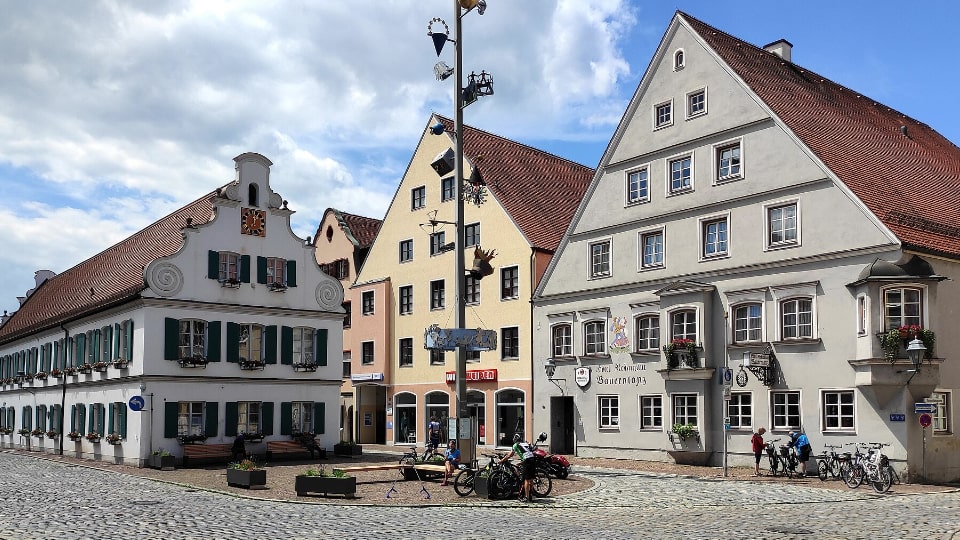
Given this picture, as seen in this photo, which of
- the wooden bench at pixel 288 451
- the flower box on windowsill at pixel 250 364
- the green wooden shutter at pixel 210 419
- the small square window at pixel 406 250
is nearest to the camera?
the green wooden shutter at pixel 210 419

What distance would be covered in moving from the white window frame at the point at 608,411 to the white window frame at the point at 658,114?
10.3 meters

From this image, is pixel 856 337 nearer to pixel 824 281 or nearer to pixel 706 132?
pixel 824 281

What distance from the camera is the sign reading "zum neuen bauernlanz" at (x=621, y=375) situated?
121 feet

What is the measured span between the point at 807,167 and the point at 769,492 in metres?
11.7

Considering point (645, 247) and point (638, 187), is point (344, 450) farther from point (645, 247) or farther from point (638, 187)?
point (638, 187)

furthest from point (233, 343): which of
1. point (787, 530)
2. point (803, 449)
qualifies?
point (787, 530)

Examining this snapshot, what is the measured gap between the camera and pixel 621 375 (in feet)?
123

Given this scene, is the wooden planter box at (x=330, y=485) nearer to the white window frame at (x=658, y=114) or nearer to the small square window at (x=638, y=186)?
the small square window at (x=638, y=186)

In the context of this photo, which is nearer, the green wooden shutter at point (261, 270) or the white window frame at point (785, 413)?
the white window frame at point (785, 413)

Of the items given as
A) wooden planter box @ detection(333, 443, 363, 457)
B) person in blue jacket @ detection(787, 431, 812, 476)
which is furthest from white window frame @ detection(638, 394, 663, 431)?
wooden planter box @ detection(333, 443, 363, 457)

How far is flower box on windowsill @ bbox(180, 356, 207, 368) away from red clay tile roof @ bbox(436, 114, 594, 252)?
14.9 meters

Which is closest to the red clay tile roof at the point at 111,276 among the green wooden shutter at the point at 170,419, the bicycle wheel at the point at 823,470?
the green wooden shutter at the point at 170,419

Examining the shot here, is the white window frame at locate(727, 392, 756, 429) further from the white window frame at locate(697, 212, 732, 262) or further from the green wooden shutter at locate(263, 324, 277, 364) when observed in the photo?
the green wooden shutter at locate(263, 324, 277, 364)

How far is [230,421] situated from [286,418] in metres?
2.51
